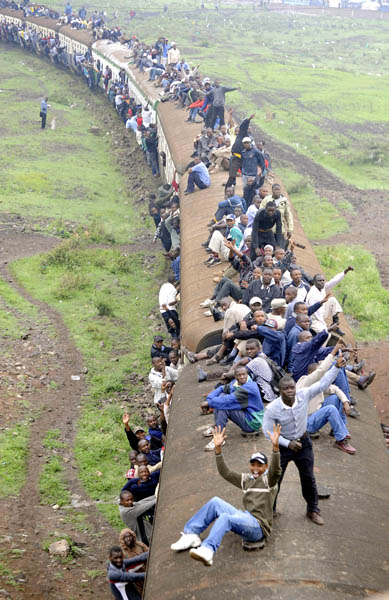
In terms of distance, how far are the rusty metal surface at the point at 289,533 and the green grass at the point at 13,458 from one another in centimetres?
311

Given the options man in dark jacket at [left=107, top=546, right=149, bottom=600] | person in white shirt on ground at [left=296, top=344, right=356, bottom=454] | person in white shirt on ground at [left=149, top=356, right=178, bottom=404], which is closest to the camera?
person in white shirt on ground at [left=296, top=344, right=356, bottom=454]

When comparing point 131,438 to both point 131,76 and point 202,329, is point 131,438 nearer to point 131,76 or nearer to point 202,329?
point 202,329

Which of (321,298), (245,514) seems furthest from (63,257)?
(245,514)

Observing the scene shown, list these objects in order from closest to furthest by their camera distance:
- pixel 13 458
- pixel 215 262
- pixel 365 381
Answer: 1. pixel 365 381
2. pixel 13 458
3. pixel 215 262

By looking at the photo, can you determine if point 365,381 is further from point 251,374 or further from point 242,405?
point 242,405

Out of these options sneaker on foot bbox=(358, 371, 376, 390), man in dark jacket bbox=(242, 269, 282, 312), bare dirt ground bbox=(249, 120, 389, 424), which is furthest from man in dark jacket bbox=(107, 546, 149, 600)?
bare dirt ground bbox=(249, 120, 389, 424)

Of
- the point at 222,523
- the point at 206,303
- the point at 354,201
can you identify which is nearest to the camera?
the point at 222,523

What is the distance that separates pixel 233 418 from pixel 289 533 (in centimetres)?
168

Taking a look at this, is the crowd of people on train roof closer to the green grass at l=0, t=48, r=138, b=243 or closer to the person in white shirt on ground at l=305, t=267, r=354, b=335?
the person in white shirt on ground at l=305, t=267, r=354, b=335

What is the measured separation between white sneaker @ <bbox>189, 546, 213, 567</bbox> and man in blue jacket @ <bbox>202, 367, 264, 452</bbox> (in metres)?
1.81

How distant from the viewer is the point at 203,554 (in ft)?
16.8

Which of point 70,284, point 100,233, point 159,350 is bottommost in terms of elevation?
point 100,233

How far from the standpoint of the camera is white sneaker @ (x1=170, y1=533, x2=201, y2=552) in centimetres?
548

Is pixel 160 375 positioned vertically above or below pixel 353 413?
below
